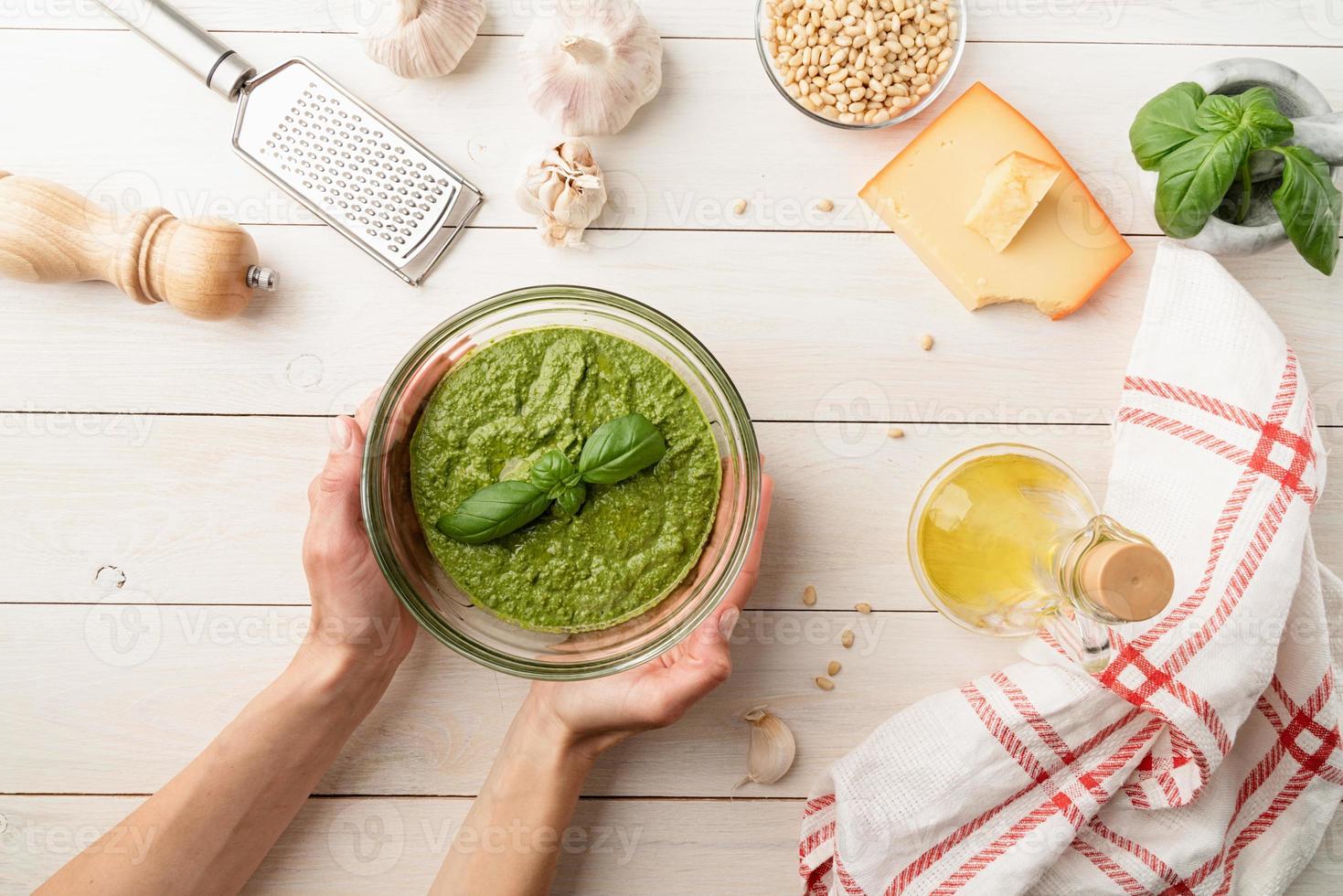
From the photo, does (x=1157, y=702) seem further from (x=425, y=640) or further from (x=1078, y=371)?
(x=425, y=640)

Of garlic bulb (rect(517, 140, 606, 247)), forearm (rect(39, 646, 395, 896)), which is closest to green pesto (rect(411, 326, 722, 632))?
garlic bulb (rect(517, 140, 606, 247))

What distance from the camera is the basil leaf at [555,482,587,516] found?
118 centimetres

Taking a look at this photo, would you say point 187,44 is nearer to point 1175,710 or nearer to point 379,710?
point 379,710

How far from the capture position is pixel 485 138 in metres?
1.56

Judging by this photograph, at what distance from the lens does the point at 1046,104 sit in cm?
158

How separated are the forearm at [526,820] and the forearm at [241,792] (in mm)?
282

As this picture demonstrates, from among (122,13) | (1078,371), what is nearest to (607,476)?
(1078,371)

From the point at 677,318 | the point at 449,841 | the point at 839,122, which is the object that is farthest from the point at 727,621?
the point at 839,122

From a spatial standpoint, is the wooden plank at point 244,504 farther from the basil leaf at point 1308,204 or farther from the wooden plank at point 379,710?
the basil leaf at point 1308,204

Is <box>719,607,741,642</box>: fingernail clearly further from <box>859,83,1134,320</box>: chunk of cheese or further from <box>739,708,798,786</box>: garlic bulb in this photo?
<box>859,83,1134,320</box>: chunk of cheese

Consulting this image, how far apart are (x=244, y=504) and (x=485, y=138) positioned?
0.79 meters

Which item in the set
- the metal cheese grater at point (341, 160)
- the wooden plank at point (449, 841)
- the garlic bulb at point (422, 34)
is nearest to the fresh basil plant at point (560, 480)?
the metal cheese grater at point (341, 160)

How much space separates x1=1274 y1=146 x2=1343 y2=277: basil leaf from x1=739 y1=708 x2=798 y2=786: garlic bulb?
1.11 meters

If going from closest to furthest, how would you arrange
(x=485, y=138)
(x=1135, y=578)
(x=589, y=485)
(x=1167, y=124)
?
(x=1135, y=578), (x=589, y=485), (x=1167, y=124), (x=485, y=138)
